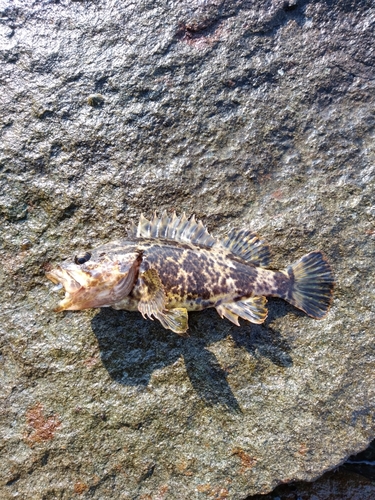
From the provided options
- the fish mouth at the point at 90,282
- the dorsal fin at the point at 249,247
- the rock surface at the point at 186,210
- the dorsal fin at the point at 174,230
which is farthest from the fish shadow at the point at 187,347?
the dorsal fin at the point at 174,230

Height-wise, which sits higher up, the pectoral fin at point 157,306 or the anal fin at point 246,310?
the anal fin at point 246,310

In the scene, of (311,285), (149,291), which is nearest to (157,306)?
(149,291)

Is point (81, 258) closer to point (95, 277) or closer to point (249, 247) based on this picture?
point (95, 277)

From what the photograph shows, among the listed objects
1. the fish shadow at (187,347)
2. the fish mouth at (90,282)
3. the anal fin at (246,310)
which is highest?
the anal fin at (246,310)

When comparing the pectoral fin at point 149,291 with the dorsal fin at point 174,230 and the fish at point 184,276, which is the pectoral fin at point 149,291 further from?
the dorsal fin at point 174,230

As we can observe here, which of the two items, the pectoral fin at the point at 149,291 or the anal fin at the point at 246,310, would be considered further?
the anal fin at the point at 246,310

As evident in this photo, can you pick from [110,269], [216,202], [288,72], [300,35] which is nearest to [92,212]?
[110,269]

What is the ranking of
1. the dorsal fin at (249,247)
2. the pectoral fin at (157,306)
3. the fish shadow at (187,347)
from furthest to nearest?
the dorsal fin at (249,247), the fish shadow at (187,347), the pectoral fin at (157,306)
